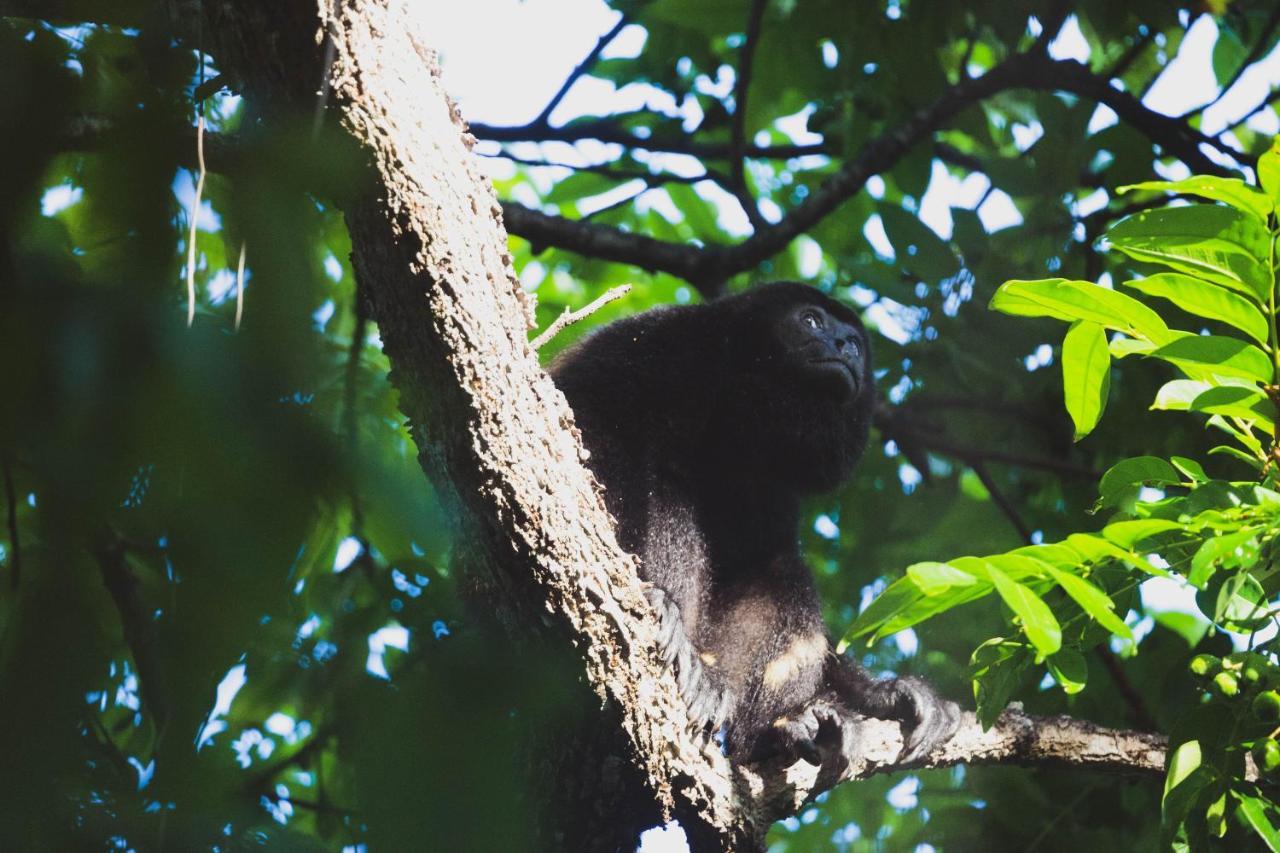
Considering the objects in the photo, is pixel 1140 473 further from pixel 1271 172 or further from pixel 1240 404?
pixel 1271 172

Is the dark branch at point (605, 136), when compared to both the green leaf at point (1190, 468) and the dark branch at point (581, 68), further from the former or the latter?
the green leaf at point (1190, 468)

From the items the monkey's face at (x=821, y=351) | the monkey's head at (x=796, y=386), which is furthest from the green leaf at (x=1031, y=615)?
the monkey's face at (x=821, y=351)

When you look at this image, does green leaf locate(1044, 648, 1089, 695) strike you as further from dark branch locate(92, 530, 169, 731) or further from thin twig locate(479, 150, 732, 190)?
thin twig locate(479, 150, 732, 190)

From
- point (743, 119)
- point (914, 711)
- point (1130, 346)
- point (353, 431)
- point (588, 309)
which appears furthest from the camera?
point (743, 119)

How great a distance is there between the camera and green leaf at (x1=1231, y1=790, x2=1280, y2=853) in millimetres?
1911

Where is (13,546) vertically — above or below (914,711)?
above

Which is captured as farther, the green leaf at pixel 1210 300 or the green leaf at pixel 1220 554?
the green leaf at pixel 1210 300

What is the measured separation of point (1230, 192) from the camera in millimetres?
1824

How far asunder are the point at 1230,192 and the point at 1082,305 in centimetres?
28

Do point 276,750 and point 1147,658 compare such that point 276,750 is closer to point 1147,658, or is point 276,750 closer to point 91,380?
point 91,380

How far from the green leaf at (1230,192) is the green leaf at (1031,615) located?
0.67m

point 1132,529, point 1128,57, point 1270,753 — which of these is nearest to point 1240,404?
point 1132,529

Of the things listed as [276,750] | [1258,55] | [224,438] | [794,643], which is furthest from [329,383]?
[1258,55]

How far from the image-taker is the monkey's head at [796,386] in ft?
15.3
